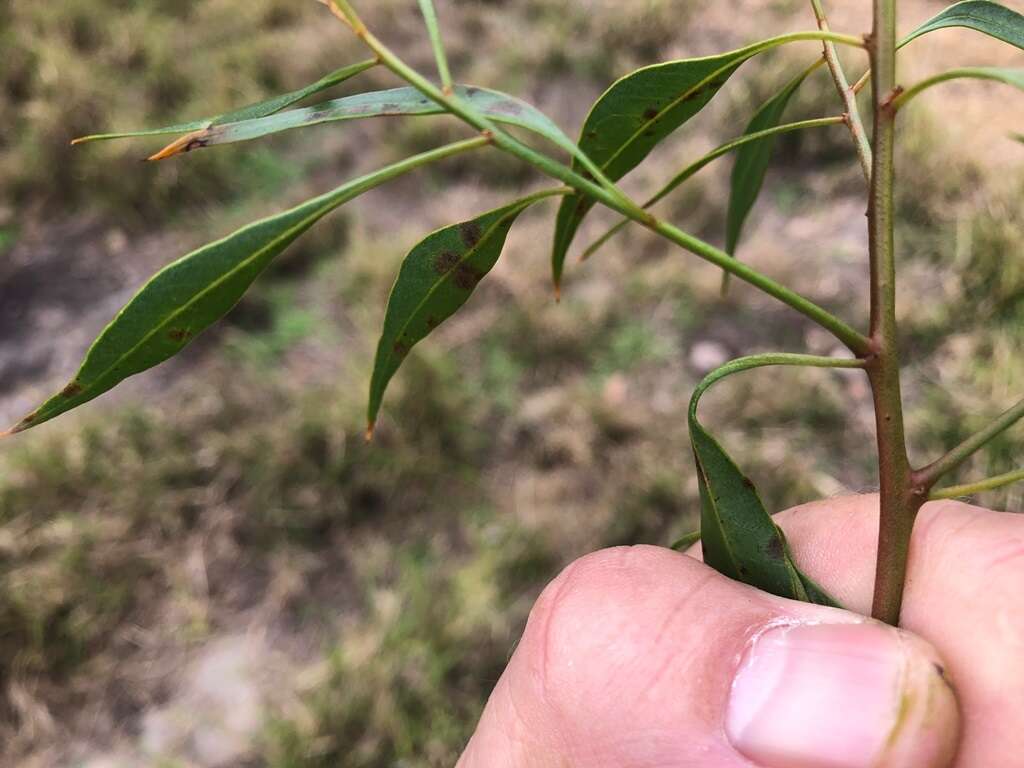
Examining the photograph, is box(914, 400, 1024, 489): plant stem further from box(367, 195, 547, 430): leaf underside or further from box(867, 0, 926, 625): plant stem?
box(367, 195, 547, 430): leaf underside

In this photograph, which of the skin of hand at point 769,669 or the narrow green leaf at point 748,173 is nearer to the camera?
the skin of hand at point 769,669

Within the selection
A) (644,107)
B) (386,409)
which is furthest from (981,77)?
(386,409)

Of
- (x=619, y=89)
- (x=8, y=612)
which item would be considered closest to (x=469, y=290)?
(x=619, y=89)

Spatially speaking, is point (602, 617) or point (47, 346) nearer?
point (602, 617)

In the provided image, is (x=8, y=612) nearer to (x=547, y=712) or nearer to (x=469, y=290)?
(x=547, y=712)

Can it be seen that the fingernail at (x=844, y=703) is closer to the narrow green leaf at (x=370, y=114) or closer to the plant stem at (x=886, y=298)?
the plant stem at (x=886, y=298)

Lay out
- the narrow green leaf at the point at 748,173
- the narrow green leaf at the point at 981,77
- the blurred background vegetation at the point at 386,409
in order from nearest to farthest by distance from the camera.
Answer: the narrow green leaf at the point at 981,77
the narrow green leaf at the point at 748,173
the blurred background vegetation at the point at 386,409

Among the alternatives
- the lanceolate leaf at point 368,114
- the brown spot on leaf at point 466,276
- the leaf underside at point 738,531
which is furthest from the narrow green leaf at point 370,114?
the leaf underside at point 738,531
